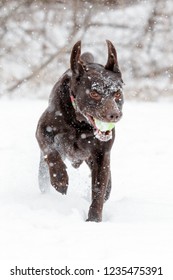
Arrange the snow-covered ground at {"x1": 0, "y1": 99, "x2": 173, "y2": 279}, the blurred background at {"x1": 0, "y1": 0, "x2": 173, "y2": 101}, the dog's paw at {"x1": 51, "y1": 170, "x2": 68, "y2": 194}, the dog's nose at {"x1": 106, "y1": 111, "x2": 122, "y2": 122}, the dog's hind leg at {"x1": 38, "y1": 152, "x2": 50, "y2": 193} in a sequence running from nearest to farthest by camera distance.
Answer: the snow-covered ground at {"x1": 0, "y1": 99, "x2": 173, "y2": 279} → the dog's nose at {"x1": 106, "y1": 111, "x2": 122, "y2": 122} → the dog's paw at {"x1": 51, "y1": 170, "x2": 68, "y2": 194} → the dog's hind leg at {"x1": 38, "y1": 152, "x2": 50, "y2": 193} → the blurred background at {"x1": 0, "y1": 0, "x2": 173, "y2": 101}

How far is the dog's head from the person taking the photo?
377cm

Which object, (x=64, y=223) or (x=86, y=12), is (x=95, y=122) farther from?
(x=86, y=12)

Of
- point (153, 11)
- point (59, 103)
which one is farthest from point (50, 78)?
point (59, 103)

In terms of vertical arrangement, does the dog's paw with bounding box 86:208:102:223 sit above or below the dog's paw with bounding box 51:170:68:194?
below

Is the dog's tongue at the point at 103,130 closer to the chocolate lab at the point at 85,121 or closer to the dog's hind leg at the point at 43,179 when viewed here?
the chocolate lab at the point at 85,121

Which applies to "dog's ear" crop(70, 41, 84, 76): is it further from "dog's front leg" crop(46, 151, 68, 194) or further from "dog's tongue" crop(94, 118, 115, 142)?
"dog's front leg" crop(46, 151, 68, 194)

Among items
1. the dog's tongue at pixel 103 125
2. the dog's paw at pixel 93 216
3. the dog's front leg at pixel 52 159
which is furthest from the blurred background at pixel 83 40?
the dog's tongue at pixel 103 125

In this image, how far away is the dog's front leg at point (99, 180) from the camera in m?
4.14

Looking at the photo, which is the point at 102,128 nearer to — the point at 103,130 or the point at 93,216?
the point at 103,130

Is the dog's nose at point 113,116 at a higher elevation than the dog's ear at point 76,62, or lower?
lower

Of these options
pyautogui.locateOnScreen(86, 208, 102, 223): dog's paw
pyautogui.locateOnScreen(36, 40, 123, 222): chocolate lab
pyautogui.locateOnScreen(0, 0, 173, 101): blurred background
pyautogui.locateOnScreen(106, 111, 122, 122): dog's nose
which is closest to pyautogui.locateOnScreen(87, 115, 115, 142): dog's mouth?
pyautogui.locateOnScreen(36, 40, 123, 222): chocolate lab

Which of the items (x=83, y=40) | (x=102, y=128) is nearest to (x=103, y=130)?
(x=102, y=128)

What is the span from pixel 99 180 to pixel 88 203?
458 mm

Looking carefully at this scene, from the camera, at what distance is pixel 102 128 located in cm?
388
